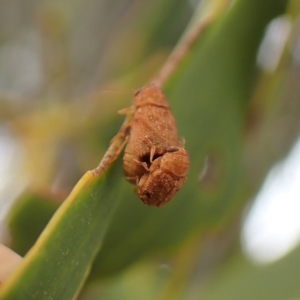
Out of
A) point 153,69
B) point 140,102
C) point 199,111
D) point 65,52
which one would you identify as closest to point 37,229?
point 140,102

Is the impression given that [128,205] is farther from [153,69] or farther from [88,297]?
[153,69]

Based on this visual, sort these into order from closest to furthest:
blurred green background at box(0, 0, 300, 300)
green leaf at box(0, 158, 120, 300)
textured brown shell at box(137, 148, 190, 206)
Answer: green leaf at box(0, 158, 120, 300)
textured brown shell at box(137, 148, 190, 206)
blurred green background at box(0, 0, 300, 300)

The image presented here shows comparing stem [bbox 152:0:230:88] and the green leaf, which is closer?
the green leaf

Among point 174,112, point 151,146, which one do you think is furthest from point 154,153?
point 174,112

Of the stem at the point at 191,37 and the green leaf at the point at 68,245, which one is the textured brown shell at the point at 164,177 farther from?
the stem at the point at 191,37

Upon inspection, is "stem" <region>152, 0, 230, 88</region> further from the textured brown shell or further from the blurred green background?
the textured brown shell

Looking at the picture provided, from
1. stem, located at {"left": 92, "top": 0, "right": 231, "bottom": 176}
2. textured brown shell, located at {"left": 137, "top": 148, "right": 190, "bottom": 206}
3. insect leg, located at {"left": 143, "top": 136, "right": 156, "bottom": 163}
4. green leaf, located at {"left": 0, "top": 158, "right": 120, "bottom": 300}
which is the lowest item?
green leaf, located at {"left": 0, "top": 158, "right": 120, "bottom": 300}

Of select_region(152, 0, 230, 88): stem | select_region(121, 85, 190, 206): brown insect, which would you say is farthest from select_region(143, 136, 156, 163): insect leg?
select_region(152, 0, 230, 88): stem
